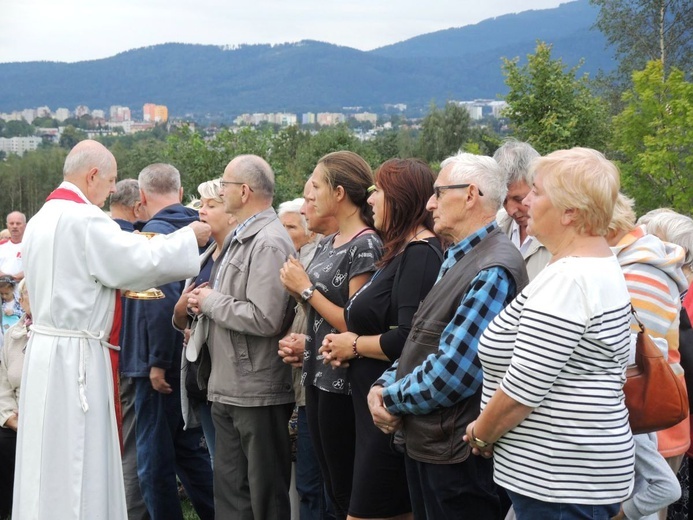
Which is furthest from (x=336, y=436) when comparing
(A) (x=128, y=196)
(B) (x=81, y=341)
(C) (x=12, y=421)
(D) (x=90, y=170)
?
(C) (x=12, y=421)

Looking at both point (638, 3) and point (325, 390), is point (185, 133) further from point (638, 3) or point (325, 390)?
point (638, 3)

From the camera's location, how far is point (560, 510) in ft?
9.86

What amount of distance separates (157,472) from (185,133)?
60.6 feet

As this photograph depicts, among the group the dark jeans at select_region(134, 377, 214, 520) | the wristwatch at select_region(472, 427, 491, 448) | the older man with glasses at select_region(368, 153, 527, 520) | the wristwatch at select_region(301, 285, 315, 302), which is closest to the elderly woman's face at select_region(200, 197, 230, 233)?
the dark jeans at select_region(134, 377, 214, 520)

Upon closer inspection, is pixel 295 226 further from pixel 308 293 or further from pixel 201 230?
pixel 308 293

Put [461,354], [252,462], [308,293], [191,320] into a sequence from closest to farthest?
[461,354] → [308,293] → [252,462] → [191,320]

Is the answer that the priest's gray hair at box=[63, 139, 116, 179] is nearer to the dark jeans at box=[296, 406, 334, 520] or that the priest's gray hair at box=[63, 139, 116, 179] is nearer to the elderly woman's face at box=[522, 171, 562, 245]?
the dark jeans at box=[296, 406, 334, 520]

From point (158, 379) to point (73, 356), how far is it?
1000mm

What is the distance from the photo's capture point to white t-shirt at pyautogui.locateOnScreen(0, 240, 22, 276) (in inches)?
500

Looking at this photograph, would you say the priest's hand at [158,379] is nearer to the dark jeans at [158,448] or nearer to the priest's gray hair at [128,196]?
the dark jeans at [158,448]

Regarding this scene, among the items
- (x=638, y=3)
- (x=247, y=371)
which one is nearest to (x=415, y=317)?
(x=247, y=371)

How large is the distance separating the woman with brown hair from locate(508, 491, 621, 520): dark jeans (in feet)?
5.09

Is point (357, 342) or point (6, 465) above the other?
point (357, 342)

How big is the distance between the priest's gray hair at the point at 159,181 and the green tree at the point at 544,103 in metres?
11.0
